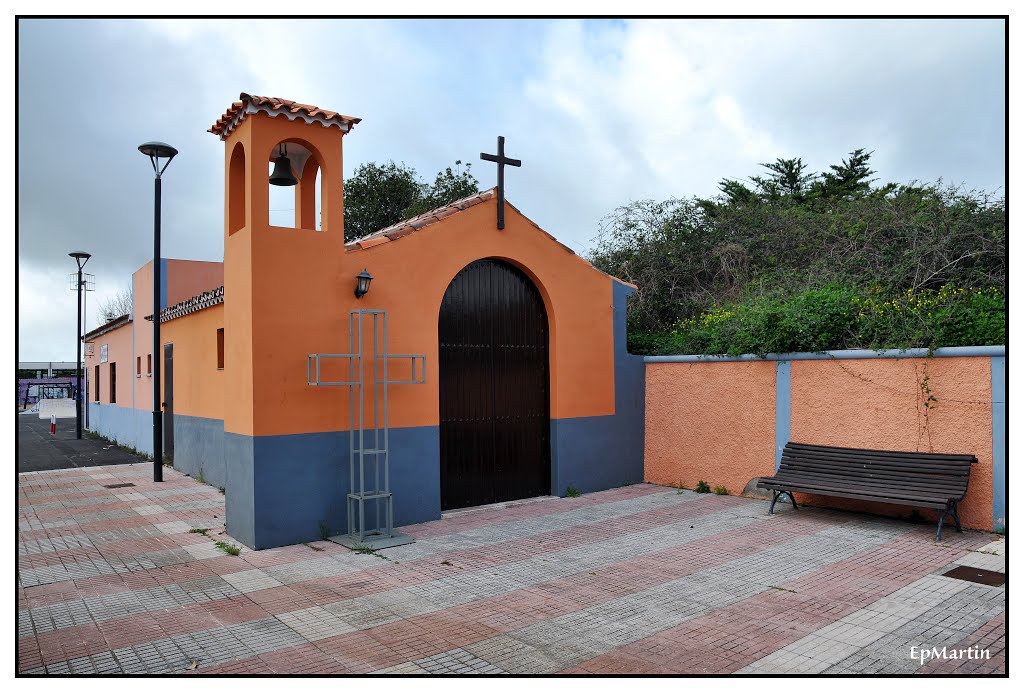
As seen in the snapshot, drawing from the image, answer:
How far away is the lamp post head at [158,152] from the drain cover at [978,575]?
40.2 feet

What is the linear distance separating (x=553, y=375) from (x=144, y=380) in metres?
11.0

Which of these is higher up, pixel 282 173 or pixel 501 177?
pixel 501 177

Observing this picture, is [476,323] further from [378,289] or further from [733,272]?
[733,272]

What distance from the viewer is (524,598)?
5.72m

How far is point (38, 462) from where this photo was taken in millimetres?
15188

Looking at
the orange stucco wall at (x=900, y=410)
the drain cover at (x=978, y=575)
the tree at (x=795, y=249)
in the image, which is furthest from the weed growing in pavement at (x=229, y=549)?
the tree at (x=795, y=249)

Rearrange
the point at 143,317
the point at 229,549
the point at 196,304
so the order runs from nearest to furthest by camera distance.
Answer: the point at 229,549 → the point at 196,304 → the point at 143,317

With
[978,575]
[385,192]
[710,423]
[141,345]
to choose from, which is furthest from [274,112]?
[385,192]

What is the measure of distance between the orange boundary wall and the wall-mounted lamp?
526 cm

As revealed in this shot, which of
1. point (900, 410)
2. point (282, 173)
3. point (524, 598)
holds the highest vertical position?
point (282, 173)

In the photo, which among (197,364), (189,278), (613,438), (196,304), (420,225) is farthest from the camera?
(189,278)

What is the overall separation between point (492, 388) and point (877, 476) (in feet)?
16.0

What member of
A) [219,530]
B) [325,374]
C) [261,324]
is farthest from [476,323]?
[219,530]

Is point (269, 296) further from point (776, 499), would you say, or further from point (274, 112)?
point (776, 499)
